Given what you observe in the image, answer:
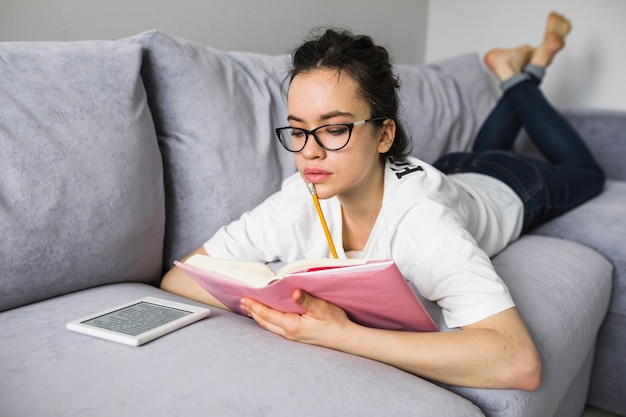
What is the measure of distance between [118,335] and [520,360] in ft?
1.91

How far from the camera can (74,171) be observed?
1.05 metres

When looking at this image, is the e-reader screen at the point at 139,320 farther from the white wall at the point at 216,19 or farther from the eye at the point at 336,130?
the white wall at the point at 216,19

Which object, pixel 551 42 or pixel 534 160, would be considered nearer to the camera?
pixel 534 160

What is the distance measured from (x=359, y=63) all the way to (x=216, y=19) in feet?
3.21

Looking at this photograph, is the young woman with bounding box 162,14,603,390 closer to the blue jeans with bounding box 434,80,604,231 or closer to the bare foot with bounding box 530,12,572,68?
the blue jeans with bounding box 434,80,604,231

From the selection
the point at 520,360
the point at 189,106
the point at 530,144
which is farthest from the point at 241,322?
the point at 530,144

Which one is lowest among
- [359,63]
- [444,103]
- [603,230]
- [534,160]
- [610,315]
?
[610,315]

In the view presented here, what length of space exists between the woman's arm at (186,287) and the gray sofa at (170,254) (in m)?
0.03

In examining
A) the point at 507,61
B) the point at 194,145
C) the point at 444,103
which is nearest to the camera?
the point at 194,145

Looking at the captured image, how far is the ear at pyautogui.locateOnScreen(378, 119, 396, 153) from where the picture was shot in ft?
3.66

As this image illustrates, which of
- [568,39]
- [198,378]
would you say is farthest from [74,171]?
[568,39]

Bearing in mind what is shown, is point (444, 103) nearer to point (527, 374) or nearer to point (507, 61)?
point (507, 61)

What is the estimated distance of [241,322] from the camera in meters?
0.98

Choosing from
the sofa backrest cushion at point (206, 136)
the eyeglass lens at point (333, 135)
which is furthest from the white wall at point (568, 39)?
the eyeglass lens at point (333, 135)
